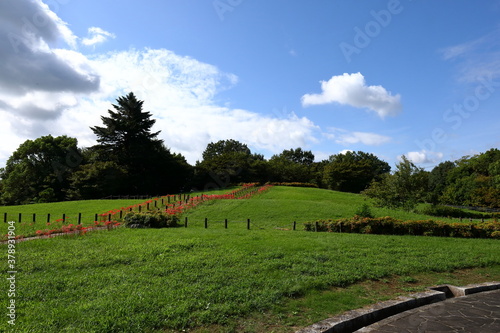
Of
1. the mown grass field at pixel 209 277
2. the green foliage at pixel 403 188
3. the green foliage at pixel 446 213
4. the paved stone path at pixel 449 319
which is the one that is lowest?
the green foliage at pixel 446 213

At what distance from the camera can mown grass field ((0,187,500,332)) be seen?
4.46 m

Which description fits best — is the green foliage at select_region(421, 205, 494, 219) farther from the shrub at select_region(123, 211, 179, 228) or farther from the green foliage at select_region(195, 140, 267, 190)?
the green foliage at select_region(195, 140, 267, 190)

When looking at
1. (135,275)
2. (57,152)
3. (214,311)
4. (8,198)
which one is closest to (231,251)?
(135,275)

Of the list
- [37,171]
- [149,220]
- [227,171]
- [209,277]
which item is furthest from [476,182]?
[37,171]

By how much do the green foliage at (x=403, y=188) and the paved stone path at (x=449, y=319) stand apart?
19740 mm

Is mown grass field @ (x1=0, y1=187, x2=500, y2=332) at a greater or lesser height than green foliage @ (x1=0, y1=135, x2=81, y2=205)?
lesser

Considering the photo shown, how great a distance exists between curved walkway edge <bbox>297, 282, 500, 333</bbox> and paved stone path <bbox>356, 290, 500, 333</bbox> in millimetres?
14

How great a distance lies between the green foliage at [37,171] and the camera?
4522cm

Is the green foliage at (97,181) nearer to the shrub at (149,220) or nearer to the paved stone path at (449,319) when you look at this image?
the shrub at (149,220)

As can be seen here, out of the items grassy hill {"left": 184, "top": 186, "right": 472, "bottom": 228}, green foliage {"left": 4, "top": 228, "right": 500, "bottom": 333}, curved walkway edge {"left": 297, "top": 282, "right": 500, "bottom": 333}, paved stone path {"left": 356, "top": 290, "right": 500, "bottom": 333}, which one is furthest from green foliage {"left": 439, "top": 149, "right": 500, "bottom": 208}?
paved stone path {"left": 356, "top": 290, "right": 500, "bottom": 333}

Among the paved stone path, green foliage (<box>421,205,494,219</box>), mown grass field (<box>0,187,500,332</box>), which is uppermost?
mown grass field (<box>0,187,500,332</box>)

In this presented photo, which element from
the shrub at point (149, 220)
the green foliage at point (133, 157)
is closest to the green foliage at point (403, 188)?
the shrub at point (149, 220)

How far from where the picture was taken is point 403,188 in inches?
960

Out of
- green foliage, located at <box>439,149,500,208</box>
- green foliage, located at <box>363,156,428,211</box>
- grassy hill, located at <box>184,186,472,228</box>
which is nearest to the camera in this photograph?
grassy hill, located at <box>184,186,472,228</box>
